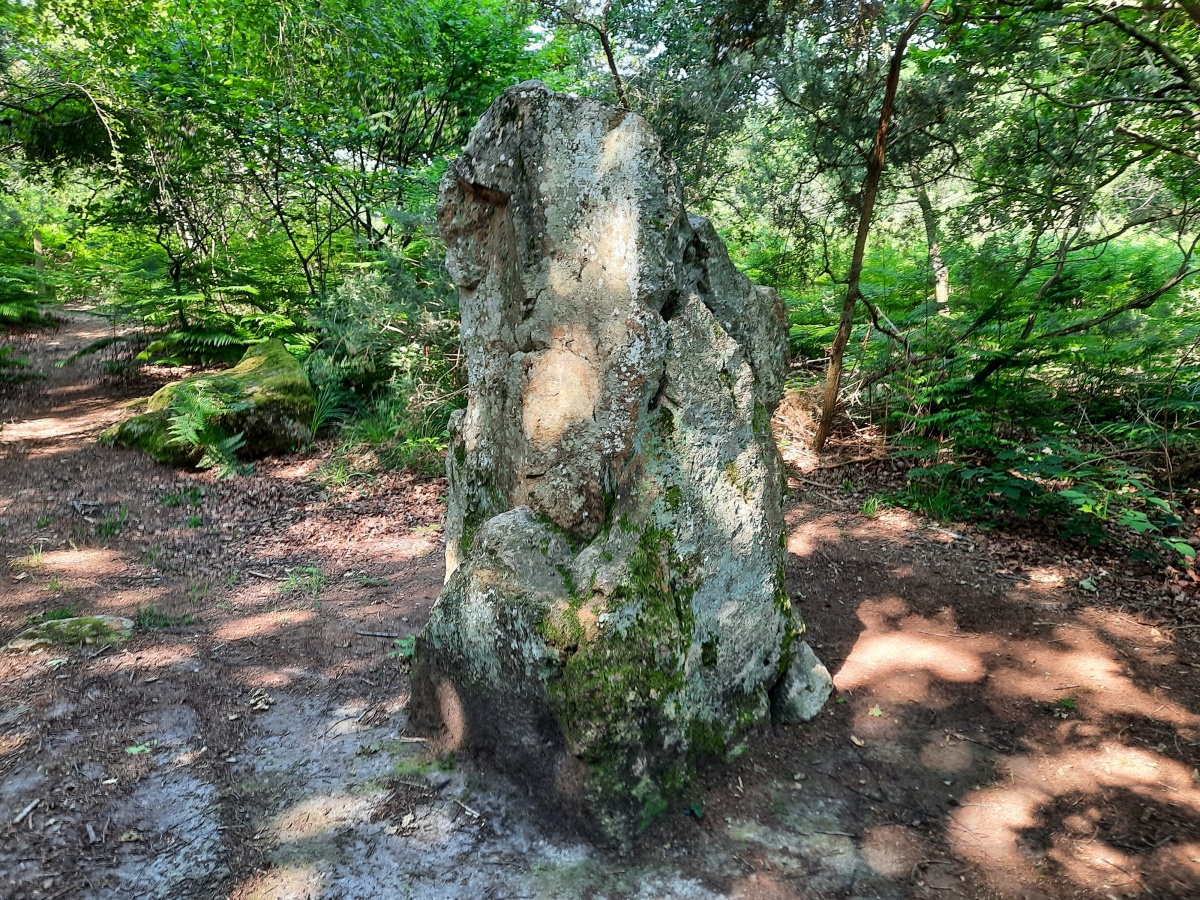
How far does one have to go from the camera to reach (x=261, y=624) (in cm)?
480

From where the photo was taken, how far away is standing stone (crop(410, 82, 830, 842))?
2918 mm

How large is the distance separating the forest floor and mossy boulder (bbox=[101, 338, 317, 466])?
2.41 metres

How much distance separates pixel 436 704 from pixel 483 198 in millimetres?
2505

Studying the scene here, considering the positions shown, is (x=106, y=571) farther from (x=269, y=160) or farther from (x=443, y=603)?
(x=269, y=160)

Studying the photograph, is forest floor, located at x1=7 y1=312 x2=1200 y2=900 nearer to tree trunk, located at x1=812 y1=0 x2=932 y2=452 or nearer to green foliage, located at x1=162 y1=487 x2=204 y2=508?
green foliage, located at x1=162 y1=487 x2=204 y2=508

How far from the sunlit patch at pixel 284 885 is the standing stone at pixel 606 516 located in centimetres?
78

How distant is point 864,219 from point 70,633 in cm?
702

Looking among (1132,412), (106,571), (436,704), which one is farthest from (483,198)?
(1132,412)

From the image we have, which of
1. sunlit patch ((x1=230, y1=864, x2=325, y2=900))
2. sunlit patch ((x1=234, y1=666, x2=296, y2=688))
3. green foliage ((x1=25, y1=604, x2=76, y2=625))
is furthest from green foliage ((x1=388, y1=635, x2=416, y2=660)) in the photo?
green foliage ((x1=25, y1=604, x2=76, y2=625))

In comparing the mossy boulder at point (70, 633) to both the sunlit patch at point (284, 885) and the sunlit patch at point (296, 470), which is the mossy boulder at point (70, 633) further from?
the sunlit patch at point (296, 470)

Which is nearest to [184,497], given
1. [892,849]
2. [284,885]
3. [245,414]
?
[245,414]

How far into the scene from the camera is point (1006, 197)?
7.05 m

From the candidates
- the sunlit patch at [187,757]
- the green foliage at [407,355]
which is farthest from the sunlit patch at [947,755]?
the green foliage at [407,355]

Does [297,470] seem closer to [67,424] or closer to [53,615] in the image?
[67,424]
